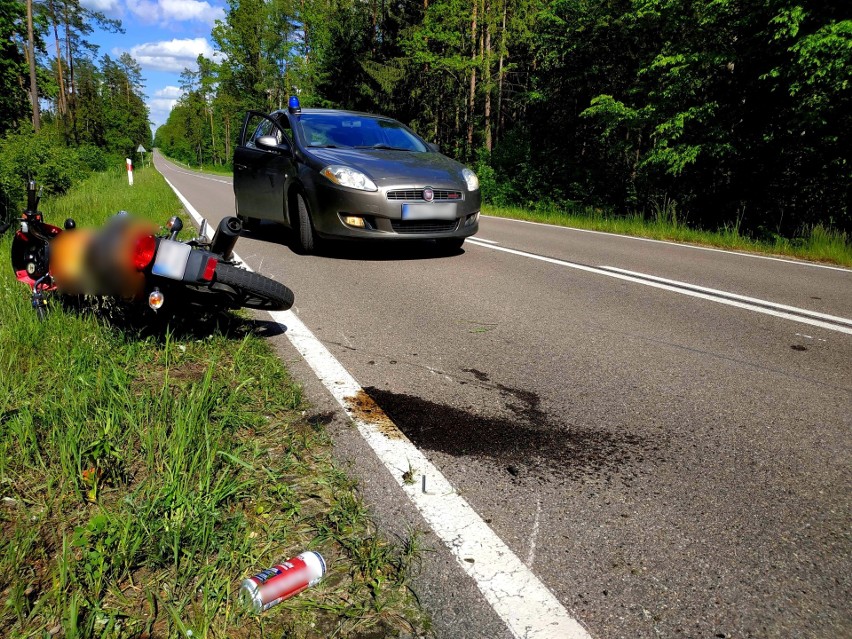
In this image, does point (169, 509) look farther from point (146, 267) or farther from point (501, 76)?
point (501, 76)

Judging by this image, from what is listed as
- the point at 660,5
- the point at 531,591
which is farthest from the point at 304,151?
the point at 660,5

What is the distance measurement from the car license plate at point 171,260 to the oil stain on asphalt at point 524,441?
44.9 inches

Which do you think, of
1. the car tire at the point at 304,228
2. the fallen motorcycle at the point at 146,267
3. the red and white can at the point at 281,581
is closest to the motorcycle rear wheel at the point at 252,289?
the fallen motorcycle at the point at 146,267

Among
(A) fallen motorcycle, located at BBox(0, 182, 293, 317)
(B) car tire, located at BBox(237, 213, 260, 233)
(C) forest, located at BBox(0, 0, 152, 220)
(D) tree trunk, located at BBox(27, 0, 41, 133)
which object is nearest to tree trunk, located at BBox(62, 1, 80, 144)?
(C) forest, located at BBox(0, 0, 152, 220)

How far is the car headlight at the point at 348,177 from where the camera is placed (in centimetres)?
629

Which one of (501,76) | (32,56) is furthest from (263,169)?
(32,56)

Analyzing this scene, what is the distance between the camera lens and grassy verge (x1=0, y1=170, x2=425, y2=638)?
146 centimetres

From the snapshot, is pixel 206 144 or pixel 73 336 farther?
pixel 206 144

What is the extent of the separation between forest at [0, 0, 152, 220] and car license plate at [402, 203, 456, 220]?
3427mm

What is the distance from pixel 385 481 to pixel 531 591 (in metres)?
0.71

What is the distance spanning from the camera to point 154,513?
1797 millimetres

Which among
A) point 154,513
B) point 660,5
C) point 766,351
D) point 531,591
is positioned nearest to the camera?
point 531,591

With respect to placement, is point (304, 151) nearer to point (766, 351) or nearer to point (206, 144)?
point (766, 351)

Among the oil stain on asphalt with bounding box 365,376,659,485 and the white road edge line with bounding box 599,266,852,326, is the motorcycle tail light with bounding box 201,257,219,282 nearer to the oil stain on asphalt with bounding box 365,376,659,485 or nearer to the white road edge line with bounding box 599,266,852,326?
the oil stain on asphalt with bounding box 365,376,659,485
